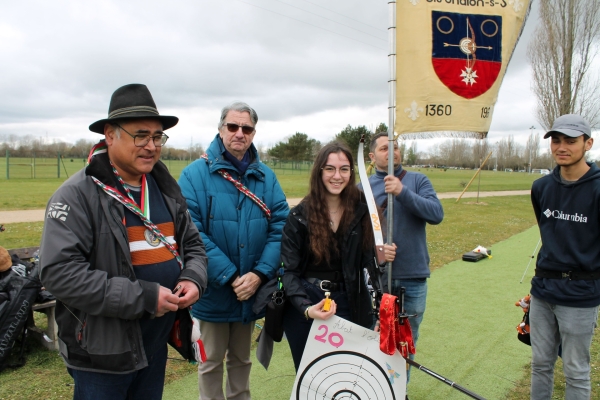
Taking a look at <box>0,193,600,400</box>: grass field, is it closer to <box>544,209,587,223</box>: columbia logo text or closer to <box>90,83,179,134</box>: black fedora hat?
<box>544,209,587,223</box>: columbia logo text

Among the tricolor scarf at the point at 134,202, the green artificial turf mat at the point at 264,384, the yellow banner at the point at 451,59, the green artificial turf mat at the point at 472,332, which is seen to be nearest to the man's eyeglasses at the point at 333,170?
the yellow banner at the point at 451,59

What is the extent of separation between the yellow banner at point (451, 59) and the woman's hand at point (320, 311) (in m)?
1.19

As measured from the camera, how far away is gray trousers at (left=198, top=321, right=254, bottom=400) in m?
3.05

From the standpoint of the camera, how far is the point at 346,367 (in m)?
2.47

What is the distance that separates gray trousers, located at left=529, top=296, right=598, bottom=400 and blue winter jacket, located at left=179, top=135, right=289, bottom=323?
74.9 inches

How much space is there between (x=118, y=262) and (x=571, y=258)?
274 centimetres

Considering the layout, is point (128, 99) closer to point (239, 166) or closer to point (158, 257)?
point (158, 257)

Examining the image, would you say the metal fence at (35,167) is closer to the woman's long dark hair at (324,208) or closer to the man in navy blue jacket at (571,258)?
the woman's long dark hair at (324,208)

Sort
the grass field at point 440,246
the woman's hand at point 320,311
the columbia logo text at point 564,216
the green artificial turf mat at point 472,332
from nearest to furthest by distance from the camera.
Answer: the woman's hand at point 320,311 → the columbia logo text at point 564,216 → the grass field at point 440,246 → the green artificial turf mat at point 472,332

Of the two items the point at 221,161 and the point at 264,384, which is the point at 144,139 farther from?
the point at 264,384

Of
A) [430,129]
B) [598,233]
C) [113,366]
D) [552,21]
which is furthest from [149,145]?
[552,21]

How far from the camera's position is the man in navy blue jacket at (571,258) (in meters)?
2.73

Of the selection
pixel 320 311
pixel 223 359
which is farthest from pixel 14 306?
pixel 320 311

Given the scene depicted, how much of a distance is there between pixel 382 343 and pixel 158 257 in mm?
1300
